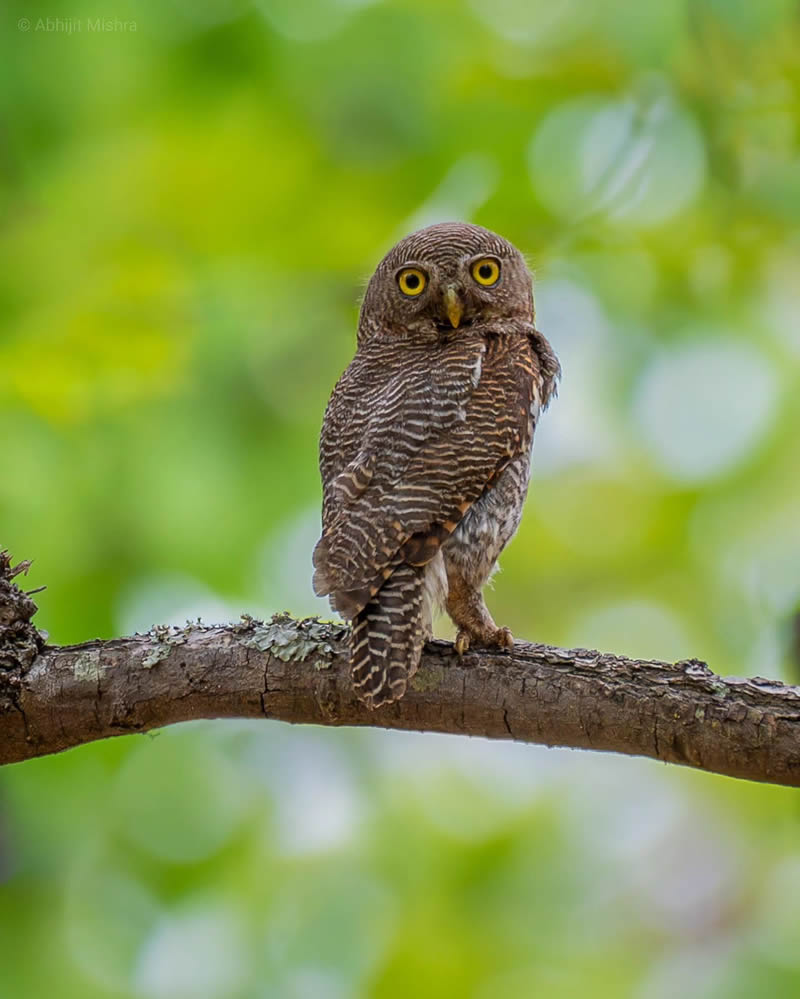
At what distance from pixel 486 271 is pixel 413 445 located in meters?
1.17

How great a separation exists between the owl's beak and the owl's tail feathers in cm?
130

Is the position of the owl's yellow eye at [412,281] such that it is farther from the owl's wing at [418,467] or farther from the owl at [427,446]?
the owl's wing at [418,467]

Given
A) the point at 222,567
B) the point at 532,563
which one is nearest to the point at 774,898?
the point at 532,563

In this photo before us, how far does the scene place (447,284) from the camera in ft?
15.1

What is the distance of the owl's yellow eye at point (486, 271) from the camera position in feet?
15.4

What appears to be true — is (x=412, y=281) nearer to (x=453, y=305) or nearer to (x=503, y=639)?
(x=453, y=305)

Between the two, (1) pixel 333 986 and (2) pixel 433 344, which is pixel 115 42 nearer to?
(2) pixel 433 344

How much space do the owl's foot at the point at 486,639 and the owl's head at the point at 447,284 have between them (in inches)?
60.2

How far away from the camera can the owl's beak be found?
457 cm

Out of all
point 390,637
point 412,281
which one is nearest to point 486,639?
point 390,637

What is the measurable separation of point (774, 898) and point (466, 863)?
1695 mm

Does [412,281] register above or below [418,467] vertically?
above
